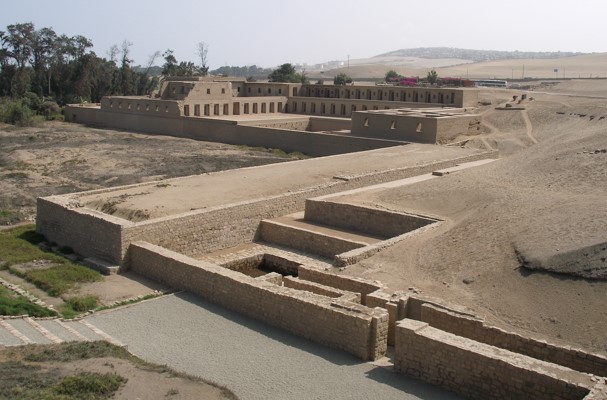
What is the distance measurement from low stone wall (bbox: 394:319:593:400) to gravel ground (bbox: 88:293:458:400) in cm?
19

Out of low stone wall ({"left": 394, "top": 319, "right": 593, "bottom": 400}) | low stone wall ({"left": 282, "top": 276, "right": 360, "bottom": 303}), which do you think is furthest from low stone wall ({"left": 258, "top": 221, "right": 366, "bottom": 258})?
low stone wall ({"left": 394, "top": 319, "right": 593, "bottom": 400})

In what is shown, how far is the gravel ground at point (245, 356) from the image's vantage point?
28.0 ft

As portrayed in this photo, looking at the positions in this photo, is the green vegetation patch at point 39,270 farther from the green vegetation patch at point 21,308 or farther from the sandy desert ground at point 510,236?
the sandy desert ground at point 510,236

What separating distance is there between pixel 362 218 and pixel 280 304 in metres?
5.72

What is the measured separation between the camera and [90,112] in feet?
136

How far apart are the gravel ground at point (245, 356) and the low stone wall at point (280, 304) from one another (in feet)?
0.57

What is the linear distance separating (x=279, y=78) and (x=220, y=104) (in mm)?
29501

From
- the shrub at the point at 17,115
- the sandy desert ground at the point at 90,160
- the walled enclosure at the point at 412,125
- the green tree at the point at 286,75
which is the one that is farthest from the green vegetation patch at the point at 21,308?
the green tree at the point at 286,75

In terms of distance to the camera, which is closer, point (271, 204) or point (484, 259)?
point (484, 259)

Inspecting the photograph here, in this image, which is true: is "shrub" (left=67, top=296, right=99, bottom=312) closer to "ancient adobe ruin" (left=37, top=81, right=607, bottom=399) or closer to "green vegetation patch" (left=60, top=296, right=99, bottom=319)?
"green vegetation patch" (left=60, top=296, right=99, bottom=319)

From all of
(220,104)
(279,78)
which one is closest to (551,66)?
(279,78)

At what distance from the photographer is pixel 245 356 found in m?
9.50

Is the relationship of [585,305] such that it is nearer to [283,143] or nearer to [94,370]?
[94,370]

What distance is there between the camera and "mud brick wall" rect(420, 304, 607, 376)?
331 inches
